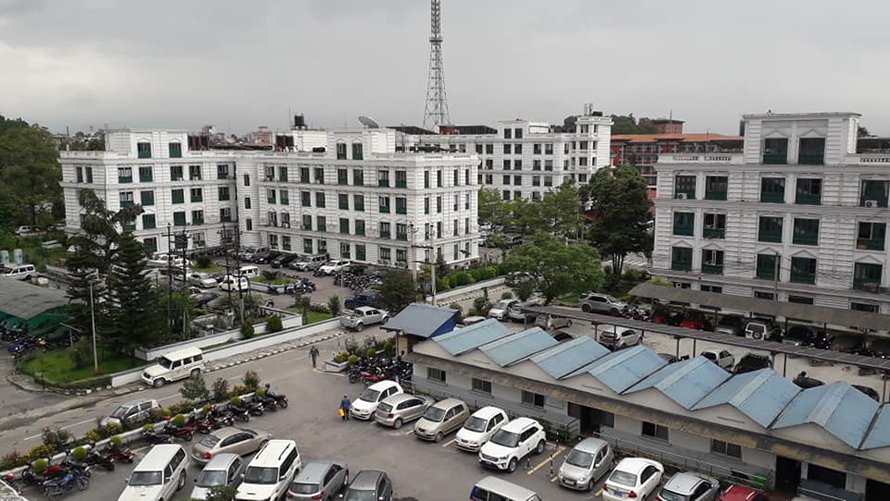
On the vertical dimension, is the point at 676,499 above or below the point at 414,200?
below

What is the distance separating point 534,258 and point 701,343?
1051 centimetres

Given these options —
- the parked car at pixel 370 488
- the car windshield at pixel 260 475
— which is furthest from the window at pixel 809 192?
the car windshield at pixel 260 475

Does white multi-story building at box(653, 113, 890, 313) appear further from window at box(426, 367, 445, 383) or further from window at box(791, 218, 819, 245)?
window at box(426, 367, 445, 383)

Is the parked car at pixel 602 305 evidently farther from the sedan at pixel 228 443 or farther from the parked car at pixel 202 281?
the parked car at pixel 202 281

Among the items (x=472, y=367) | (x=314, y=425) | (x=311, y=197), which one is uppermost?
(x=311, y=197)

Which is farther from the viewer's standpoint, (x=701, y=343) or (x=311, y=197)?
(x=311, y=197)

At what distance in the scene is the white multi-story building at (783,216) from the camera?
37.2m

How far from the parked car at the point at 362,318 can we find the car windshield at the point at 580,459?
66.6 feet

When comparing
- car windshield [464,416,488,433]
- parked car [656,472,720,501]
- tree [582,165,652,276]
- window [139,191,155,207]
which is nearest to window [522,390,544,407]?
car windshield [464,416,488,433]

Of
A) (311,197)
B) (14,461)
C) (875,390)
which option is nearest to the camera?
(14,461)

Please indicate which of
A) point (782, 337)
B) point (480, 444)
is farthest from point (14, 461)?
point (782, 337)

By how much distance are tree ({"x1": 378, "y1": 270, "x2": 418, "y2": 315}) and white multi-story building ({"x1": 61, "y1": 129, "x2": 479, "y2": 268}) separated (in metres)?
12.2

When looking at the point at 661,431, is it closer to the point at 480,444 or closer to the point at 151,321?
the point at 480,444

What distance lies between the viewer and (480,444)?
23266 mm
